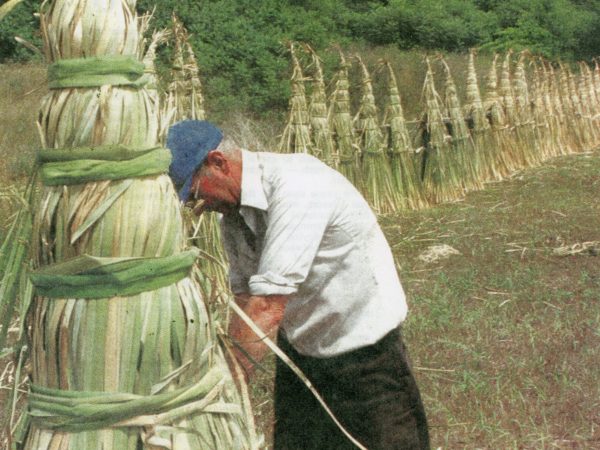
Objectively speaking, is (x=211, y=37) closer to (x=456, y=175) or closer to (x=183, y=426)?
(x=456, y=175)

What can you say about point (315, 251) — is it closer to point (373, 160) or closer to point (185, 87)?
point (185, 87)

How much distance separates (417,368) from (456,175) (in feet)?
19.8

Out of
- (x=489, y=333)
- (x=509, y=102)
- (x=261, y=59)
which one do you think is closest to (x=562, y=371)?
(x=489, y=333)

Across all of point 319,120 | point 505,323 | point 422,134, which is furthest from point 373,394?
point 422,134

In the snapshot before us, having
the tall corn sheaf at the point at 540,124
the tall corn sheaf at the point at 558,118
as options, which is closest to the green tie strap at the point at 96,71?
the tall corn sheaf at the point at 540,124

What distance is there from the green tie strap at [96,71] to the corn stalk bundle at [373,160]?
810cm

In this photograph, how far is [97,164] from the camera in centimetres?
183

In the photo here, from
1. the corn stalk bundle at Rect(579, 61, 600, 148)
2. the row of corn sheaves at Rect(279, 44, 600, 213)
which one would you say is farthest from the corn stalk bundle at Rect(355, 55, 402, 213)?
the corn stalk bundle at Rect(579, 61, 600, 148)

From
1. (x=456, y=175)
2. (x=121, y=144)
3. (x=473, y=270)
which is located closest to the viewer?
(x=121, y=144)

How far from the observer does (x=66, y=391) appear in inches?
72.9

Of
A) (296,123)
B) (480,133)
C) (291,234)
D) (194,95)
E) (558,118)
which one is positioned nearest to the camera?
(291,234)

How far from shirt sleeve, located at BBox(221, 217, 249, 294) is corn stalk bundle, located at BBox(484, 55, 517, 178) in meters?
9.72

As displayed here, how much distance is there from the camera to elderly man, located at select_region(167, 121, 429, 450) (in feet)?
9.36

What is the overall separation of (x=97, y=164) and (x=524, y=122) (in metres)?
12.6
